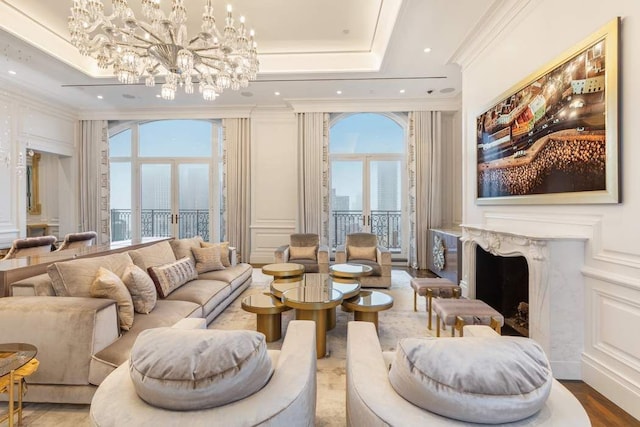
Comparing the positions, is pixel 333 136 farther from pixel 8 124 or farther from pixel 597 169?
pixel 8 124

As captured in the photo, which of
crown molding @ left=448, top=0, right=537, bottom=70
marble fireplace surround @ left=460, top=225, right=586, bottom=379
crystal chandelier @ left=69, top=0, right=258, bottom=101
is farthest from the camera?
crown molding @ left=448, top=0, right=537, bottom=70

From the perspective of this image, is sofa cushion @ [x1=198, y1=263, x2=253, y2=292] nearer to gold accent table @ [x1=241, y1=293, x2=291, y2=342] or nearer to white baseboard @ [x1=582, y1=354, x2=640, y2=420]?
gold accent table @ [x1=241, y1=293, x2=291, y2=342]

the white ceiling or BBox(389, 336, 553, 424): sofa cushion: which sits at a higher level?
the white ceiling

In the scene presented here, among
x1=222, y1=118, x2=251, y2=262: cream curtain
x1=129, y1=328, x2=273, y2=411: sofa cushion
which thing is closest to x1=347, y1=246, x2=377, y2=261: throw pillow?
x1=222, y1=118, x2=251, y2=262: cream curtain

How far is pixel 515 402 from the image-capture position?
0.85 meters

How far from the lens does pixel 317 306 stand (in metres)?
2.54

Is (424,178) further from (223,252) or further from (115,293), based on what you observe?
(115,293)

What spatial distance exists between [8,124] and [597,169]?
25.2ft

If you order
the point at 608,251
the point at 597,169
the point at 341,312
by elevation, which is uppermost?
the point at 597,169

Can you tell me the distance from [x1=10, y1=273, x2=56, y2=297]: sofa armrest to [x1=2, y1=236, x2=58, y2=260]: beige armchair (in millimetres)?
1768

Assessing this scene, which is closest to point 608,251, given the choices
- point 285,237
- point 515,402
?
point 515,402

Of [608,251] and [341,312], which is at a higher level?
[608,251]

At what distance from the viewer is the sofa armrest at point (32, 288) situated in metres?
2.06

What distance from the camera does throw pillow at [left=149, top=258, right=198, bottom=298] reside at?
2824mm
